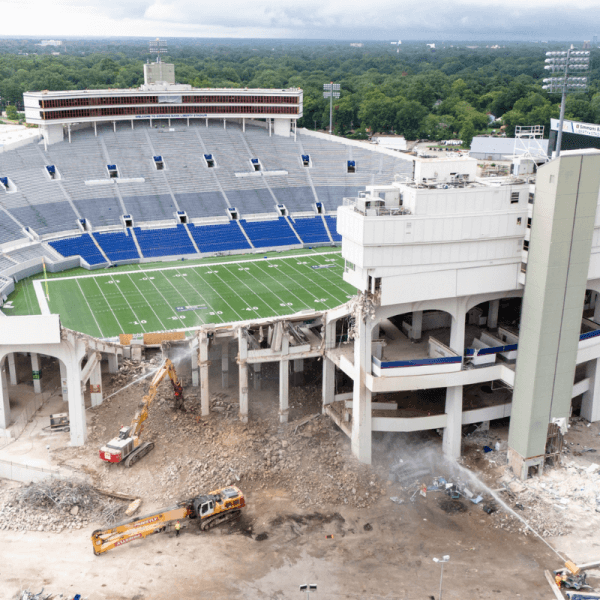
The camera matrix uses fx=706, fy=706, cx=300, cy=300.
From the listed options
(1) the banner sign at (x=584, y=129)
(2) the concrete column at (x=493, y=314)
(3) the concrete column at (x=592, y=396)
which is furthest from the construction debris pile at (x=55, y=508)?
(1) the banner sign at (x=584, y=129)

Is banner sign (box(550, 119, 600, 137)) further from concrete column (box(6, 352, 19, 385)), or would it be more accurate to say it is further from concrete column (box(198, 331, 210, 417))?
concrete column (box(6, 352, 19, 385))

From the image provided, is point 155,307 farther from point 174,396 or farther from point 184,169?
point 184,169

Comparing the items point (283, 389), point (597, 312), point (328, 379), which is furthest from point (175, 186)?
point (597, 312)

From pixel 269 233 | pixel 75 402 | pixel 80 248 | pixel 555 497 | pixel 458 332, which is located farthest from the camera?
pixel 269 233

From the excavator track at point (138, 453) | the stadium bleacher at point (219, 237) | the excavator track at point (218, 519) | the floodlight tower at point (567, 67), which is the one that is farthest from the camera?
the stadium bleacher at point (219, 237)

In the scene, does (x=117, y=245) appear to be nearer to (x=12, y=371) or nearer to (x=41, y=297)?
(x=41, y=297)

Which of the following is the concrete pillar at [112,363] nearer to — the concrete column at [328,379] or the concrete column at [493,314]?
the concrete column at [328,379]
